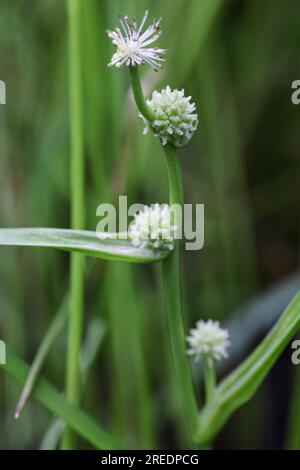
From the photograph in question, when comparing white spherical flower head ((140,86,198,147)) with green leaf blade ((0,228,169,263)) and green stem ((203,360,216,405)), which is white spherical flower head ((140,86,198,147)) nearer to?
green leaf blade ((0,228,169,263))

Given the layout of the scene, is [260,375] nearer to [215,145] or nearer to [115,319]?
[115,319]

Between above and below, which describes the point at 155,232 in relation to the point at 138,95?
below

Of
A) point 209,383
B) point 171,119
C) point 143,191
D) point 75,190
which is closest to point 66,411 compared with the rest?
point 209,383

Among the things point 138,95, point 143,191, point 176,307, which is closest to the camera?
point 138,95

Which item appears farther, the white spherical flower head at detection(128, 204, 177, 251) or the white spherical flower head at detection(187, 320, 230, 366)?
the white spherical flower head at detection(187, 320, 230, 366)

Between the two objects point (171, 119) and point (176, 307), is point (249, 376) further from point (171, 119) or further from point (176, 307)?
point (171, 119)

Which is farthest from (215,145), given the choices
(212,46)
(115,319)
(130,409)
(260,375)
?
(260,375)

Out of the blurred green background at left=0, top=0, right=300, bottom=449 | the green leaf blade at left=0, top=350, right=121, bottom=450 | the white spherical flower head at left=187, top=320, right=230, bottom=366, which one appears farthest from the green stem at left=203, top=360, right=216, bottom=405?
the blurred green background at left=0, top=0, right=300, bottom=449
